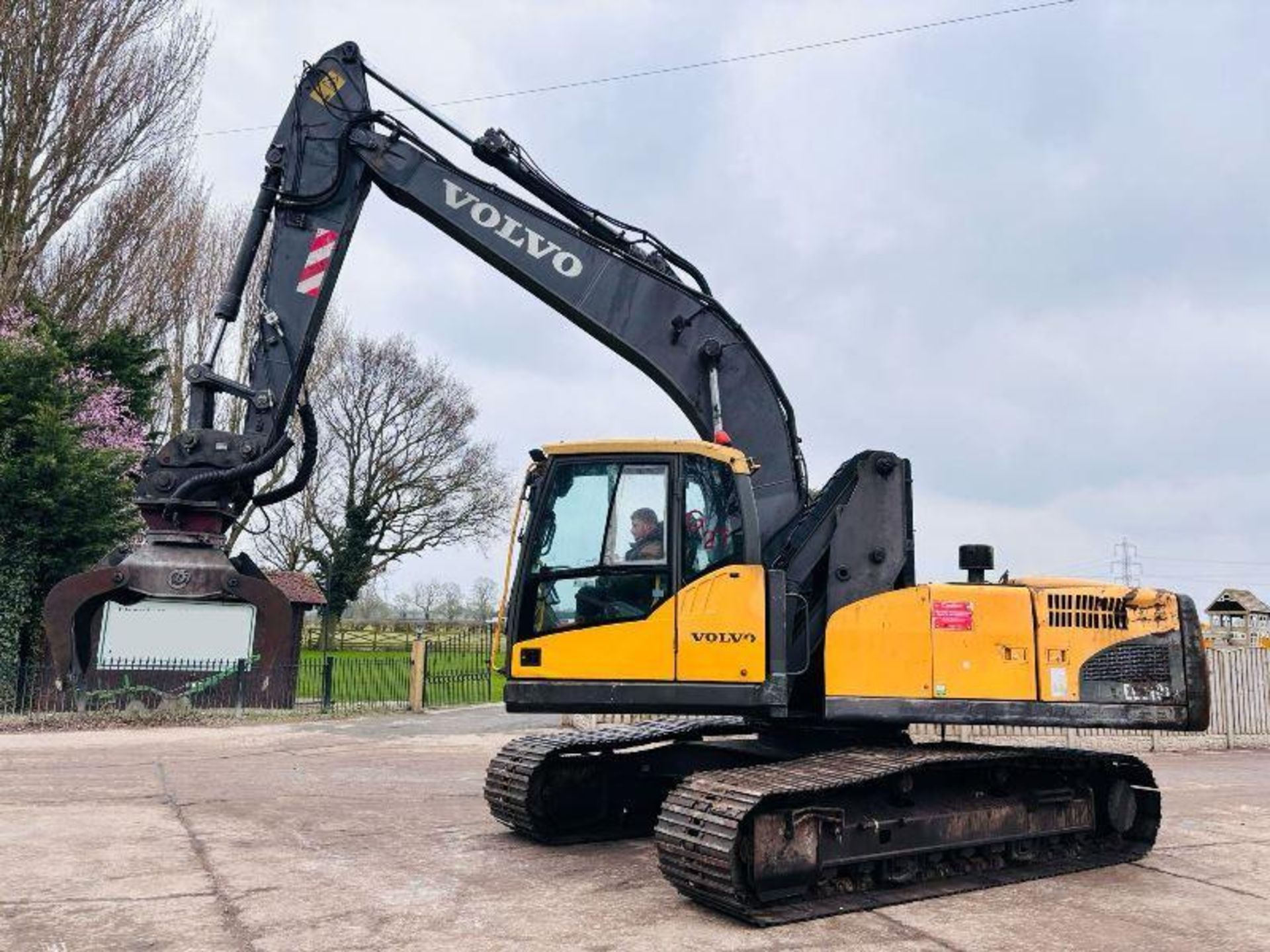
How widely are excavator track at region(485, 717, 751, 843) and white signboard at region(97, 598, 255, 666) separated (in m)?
12.2

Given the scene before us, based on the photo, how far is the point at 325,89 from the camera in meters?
8.01

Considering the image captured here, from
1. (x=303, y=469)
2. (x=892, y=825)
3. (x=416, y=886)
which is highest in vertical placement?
(x=303, y=469)

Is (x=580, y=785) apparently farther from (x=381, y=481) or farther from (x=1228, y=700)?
(x=381, y=481)

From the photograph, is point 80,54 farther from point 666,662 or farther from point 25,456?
point 666,662

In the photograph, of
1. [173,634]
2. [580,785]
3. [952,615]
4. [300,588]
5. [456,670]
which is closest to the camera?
[952,615]

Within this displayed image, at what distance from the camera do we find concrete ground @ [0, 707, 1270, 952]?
491cm

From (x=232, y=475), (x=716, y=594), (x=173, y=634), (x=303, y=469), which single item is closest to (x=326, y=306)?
(x=303, y=469)

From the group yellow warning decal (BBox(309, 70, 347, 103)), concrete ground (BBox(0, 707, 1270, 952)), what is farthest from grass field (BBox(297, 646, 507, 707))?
yellow warning decal (BBox(309, 70, 347, 103))

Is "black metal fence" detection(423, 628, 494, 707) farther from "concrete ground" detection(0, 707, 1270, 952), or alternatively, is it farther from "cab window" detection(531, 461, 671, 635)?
"cab window" detection(531, 461, 671, 635)

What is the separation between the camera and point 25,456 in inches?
701

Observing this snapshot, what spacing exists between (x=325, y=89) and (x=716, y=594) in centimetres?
518

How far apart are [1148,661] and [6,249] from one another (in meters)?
22.4

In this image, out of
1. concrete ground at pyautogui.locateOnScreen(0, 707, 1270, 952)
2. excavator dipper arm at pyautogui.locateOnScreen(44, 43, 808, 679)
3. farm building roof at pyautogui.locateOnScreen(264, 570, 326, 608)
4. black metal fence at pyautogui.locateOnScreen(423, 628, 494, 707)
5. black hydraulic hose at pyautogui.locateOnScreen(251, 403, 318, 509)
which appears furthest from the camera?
farm building roof at pyautogui.locateOnScreen(264, 570, 326, 608)

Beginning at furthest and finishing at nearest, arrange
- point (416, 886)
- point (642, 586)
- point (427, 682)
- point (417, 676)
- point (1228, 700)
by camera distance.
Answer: point (427, 682)
point (417, 676)
point (1228, 700)
point (642, 586)
point (416, 886)
